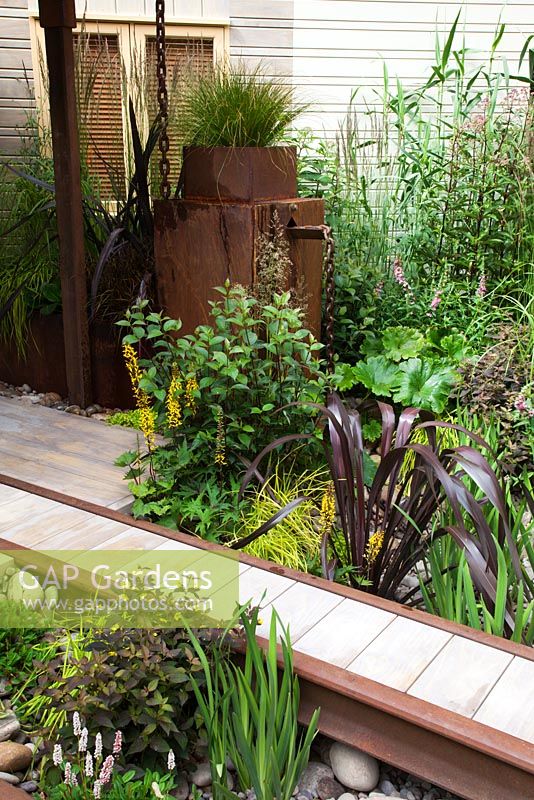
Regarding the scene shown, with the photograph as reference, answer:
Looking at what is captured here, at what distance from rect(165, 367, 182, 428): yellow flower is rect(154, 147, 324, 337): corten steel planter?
469 mm

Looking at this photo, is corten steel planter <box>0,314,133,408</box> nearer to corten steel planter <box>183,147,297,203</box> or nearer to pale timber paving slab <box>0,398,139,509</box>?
pale timber paving slab <box>0,398,139,509</box>

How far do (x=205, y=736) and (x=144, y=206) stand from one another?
8.66ft

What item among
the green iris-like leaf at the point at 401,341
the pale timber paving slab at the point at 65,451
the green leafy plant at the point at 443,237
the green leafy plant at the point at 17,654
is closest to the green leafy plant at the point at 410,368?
the green iris-like leaf at the point at 401,341

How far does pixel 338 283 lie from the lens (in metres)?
3.99

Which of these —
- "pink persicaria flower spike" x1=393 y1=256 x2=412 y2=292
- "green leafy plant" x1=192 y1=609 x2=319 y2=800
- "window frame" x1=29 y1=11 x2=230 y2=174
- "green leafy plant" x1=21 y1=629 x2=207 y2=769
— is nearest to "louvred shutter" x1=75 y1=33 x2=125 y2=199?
"window frame" x1=29 y1=11 x2=230 y2=174

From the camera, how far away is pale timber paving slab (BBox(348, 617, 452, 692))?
1877mm

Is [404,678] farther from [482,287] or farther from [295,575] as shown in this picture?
[482,287]

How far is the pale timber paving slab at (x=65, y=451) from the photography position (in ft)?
9.53

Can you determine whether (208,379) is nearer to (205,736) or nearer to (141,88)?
(205,736)

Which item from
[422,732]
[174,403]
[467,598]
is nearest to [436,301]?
[174,403]

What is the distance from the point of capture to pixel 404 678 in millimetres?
1868

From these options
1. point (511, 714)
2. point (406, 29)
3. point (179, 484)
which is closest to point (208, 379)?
point (179, 484)

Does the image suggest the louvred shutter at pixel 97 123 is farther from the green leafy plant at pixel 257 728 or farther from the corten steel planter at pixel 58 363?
the green leafy plant at pixel 257 728

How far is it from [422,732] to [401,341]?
229 centimetres
